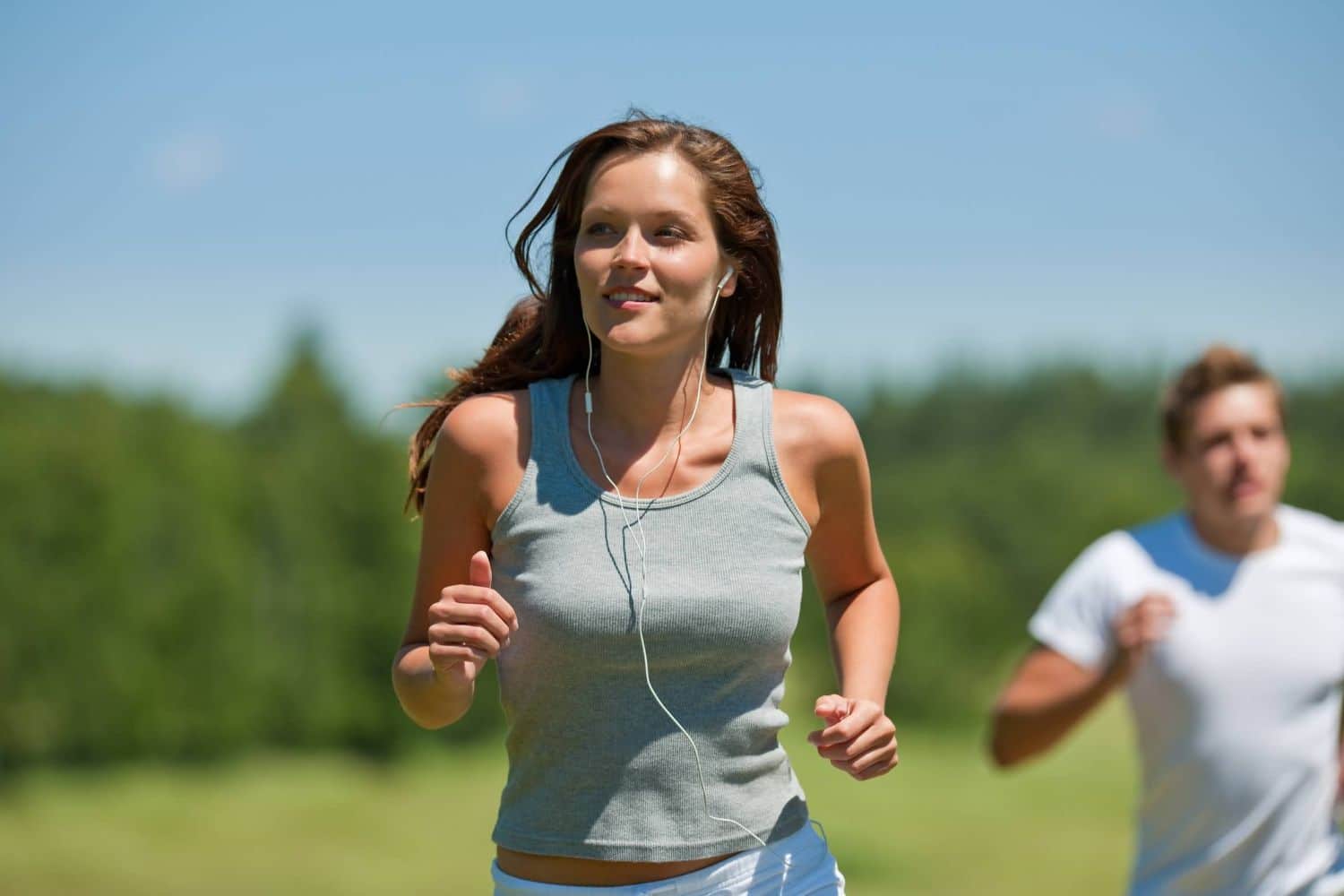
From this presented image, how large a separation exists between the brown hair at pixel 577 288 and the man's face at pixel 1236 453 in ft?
4.57

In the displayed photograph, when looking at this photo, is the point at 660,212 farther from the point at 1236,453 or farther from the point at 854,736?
the point at 1236,453

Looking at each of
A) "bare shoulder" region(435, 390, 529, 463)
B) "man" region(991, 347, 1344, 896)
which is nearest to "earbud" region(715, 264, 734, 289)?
"bare shoulder" region(435, 390, 529, 463)

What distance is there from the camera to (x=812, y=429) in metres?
2.32

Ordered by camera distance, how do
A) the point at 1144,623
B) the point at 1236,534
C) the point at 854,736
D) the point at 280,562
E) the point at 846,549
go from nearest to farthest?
1. the point at 854,736
2. the point at 846,549
3. the point at 1144,623
4. the point at 1236,534
5. the point at 280,562

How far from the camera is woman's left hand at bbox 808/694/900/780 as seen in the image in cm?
206

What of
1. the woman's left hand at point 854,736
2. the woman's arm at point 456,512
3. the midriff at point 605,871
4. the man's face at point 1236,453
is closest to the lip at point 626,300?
the woman's arm at point 456,512

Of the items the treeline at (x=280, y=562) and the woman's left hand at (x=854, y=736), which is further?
the treeline at (x=280, y=562)

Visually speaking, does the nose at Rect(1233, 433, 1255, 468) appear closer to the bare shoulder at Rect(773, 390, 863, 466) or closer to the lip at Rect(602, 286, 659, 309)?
the bare shoulder at Rect(773, 390, 863, 466)

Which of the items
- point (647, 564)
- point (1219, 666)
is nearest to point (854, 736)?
point (647, 564)

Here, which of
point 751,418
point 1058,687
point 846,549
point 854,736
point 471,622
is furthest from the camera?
point 1058,687

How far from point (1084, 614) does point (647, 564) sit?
1.61 m

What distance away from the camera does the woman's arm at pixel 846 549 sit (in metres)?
2.29

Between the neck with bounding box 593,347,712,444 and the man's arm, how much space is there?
4.63ft

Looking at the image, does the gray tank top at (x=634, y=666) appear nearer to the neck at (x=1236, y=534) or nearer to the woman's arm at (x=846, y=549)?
the woman's arm at (x=846, y=549)
